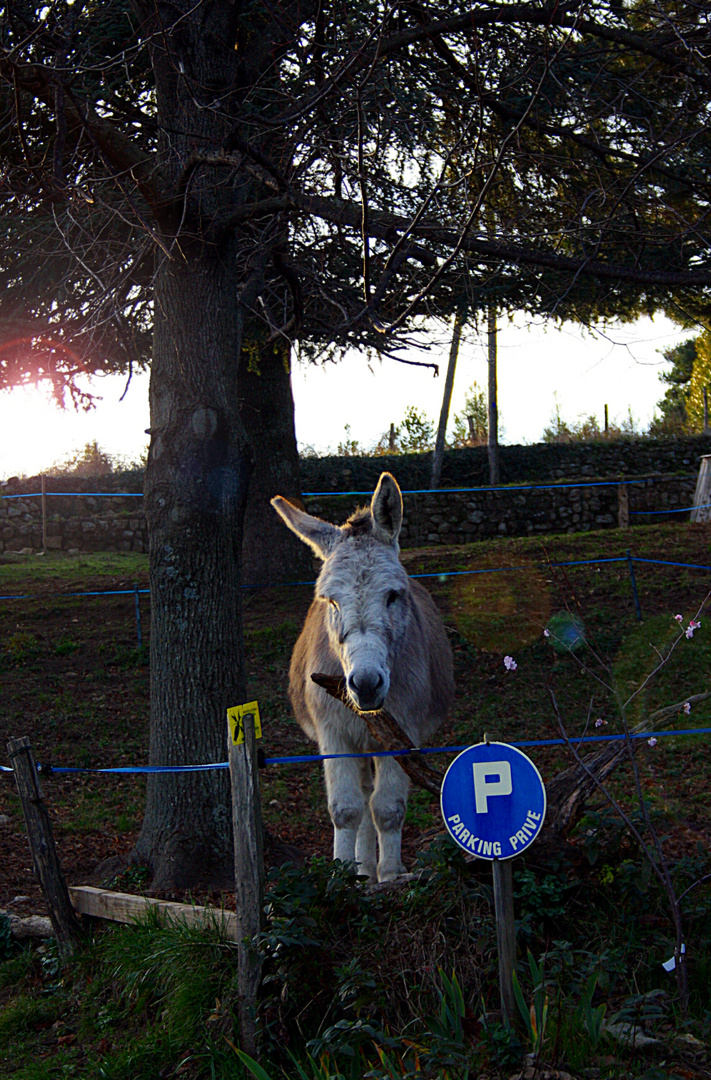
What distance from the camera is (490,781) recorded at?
306cm

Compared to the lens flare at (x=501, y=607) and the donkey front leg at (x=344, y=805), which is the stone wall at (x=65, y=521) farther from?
the donkey front leg at (x=344, y=805)

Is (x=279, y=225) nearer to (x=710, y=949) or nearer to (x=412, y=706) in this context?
(x=412, y=706)

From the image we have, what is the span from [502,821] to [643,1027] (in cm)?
91

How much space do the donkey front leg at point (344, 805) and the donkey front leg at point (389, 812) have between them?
104 millimetres

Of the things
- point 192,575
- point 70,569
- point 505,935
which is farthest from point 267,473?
point 505,935

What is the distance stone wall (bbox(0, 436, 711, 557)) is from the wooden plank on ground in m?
11.2

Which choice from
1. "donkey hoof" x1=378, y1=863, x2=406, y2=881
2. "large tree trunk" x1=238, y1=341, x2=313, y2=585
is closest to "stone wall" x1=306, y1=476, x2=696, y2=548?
"large tree trunk" x1=238, y1=341, x2=313, y2=585

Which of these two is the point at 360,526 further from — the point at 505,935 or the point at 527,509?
the point at 527,509

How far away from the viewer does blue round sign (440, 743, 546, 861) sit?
3.00m

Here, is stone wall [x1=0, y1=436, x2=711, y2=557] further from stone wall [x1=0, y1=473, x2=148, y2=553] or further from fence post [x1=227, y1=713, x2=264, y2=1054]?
fence post [x1=227, y1=713, x2=264, y2=1054]

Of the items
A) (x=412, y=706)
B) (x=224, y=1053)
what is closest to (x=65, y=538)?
(x=412, y=706)

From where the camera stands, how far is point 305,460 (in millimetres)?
19219

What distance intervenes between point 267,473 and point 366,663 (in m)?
7.88

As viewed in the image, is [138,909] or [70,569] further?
[70,569]
